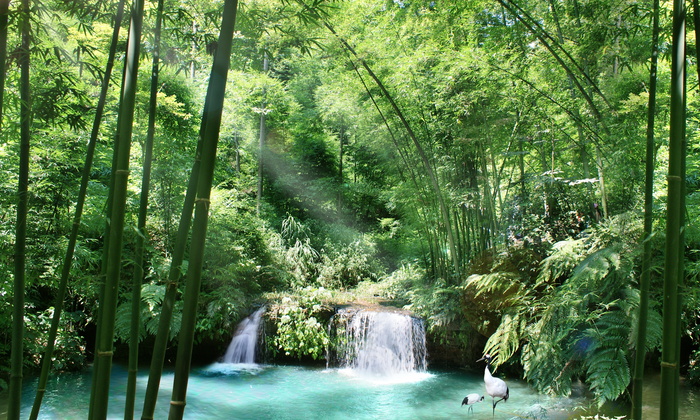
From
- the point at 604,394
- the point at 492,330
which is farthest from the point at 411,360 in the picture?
the point at 604,394

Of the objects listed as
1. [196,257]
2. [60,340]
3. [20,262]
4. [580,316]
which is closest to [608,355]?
[580,316]

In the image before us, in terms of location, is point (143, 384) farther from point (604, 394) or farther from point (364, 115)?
point (604, 394)

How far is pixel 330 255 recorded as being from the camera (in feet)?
27.9

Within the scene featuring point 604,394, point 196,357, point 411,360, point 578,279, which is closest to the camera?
point 604,394

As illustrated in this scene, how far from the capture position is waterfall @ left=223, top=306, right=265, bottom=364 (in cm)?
611

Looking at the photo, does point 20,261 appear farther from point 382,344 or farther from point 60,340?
point 382,344

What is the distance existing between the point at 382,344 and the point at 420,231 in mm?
1649

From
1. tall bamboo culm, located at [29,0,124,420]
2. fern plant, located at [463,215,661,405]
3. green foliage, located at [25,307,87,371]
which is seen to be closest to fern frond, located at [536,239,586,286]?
fern plant, located at [463,215,661,405]

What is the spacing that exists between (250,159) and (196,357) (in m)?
5.18

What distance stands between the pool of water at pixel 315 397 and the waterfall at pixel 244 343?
250 millimetres

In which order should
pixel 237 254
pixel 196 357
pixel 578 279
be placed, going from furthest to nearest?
pixel 237 254
pixel 196 357
pixel 578 279

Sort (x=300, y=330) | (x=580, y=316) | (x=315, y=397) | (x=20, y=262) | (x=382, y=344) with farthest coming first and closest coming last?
(x=300, y=330) → (x=382, y=344) → (x=315, y=397) → (x=580, y=316) → (x=20, y=262)

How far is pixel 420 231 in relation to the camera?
6.80m

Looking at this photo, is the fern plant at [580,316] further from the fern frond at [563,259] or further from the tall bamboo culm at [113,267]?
the tall bamboo culm at [113,267]
